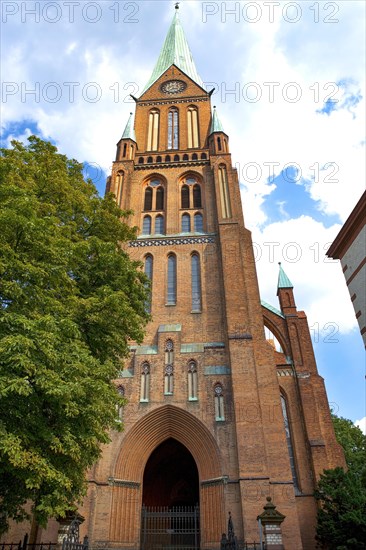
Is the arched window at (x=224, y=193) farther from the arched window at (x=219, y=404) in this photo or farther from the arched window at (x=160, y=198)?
the arched window at (x=219, y=404)

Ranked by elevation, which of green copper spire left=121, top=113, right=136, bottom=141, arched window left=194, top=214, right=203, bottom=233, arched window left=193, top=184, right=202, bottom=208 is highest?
green copper spire left=121, top=113, right=136, bottom=141

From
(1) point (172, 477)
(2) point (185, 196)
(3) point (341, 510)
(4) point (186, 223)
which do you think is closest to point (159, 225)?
(4) point (186, 223)

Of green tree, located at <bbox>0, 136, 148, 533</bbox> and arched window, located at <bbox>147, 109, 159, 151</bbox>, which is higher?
arched window, located at <bbox>147, 109, 159, 151</bbox>

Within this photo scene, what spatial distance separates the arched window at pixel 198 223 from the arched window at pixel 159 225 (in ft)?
6.02

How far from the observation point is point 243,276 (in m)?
20.2

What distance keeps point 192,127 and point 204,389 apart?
1811 cm

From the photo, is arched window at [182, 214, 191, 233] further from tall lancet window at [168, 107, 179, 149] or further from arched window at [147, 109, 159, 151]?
arched window at [147, 109, 159, 151]

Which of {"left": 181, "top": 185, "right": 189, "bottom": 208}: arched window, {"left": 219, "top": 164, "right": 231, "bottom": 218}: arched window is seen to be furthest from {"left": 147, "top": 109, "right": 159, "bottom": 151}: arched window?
{"left": 219, "top": 164, "right": 231, "bottom": 218}: arched window

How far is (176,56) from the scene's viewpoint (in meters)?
35.2

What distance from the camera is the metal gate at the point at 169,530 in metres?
16.2

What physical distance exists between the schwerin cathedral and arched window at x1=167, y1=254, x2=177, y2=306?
6 cm

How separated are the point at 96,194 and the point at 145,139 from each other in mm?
15154

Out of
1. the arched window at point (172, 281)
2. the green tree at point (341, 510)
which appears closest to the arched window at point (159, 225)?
the arched window at point (172, 281)

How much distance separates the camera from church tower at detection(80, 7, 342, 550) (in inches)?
614
